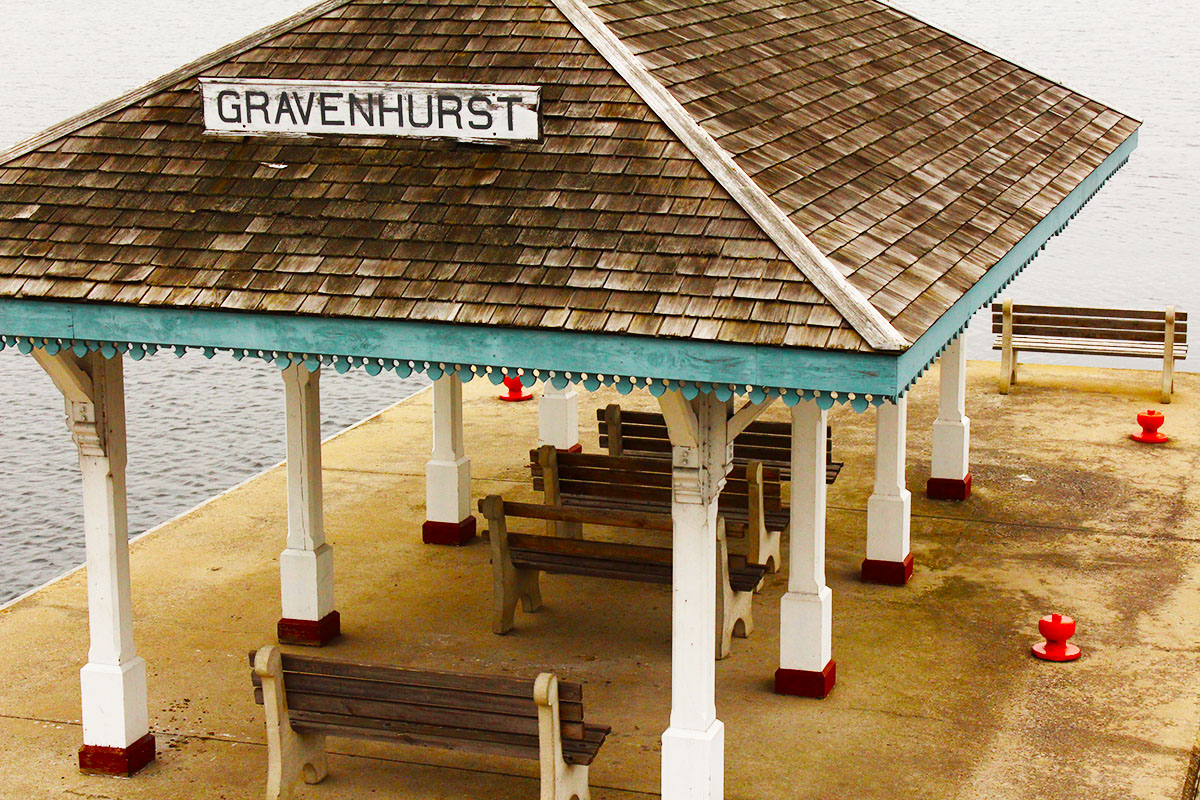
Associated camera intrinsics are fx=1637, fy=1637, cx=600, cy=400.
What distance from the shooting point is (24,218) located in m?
8.78

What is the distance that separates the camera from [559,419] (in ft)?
51.0

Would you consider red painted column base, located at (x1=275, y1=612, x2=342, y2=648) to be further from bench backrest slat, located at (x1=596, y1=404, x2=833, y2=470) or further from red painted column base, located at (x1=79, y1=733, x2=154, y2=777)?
bench backrest slat, located at (x1=596, y1=404, x2=833, y2=470)

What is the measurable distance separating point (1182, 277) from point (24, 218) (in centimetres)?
2524

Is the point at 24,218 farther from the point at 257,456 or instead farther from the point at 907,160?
the point at 257,456

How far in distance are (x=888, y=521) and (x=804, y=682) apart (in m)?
2.20

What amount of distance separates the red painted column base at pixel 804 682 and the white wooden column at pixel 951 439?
4151 mm

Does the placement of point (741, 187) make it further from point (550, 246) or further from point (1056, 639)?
point (1056, 639)

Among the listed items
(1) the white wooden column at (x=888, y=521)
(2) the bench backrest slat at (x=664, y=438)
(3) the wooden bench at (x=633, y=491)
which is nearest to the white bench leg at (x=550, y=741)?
(3) the wooden bench at (x=633, y=491)

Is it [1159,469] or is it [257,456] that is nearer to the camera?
[1159,469]

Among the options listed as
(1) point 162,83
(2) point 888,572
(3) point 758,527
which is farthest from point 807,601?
(1) point 162,83

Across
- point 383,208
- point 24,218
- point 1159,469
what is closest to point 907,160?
point 383,208

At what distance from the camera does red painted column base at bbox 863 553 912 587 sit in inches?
475

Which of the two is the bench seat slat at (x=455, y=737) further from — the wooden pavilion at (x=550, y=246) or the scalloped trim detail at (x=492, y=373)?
the scalloped trim detail at (x=492, y=373)

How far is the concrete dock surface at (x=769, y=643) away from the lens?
9.17 meters
